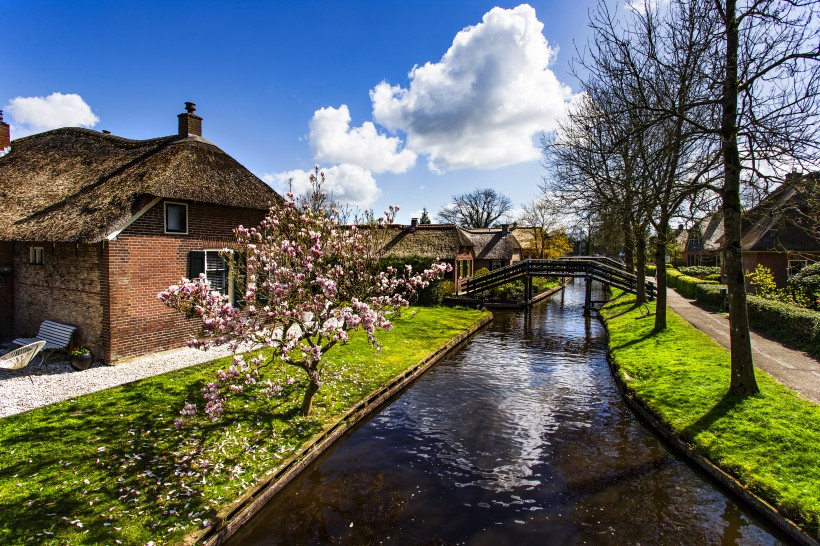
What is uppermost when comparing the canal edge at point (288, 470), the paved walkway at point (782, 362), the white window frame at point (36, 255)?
the white window frame at point (36, 255)

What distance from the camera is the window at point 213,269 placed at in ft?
42.9

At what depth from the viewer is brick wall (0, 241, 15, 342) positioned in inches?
519

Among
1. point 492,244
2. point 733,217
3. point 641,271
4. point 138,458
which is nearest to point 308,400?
→ point 138,458

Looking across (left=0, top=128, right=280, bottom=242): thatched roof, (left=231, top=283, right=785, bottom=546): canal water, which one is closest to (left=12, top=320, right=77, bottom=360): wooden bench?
(left=0, top=128, right=280, bottom=242): thatched roof

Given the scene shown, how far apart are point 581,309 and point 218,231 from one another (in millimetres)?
23642

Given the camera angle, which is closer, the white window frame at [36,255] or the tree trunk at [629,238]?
the white window frame at [36,255]

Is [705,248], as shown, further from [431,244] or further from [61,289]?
[61,289]

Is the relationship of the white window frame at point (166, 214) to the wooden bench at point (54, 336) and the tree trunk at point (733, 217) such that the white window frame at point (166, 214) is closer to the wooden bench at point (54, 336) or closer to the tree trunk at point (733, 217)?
the wooden bench at point (54, 336)

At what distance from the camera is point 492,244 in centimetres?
4275

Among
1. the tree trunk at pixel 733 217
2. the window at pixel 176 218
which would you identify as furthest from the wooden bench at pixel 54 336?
the tree trunk at pixel 733 217

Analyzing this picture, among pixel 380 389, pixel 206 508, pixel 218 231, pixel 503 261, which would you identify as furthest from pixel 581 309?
pixel 206 508

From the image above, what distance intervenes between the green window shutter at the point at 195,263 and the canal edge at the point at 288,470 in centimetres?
666

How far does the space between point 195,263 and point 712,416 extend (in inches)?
541

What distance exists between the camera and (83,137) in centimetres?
1571
